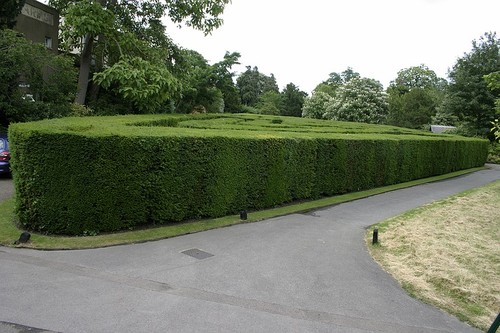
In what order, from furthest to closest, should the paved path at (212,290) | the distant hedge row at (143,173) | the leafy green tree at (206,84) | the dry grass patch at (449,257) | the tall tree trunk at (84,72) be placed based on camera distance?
the leafy green tree at (206,84), the tall tree trunk at (84,72), the distant hedge row at (143,173), the dry grass patch at (449,257), the paved path at (212,290)

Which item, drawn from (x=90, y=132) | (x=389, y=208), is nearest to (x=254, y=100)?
(x=389, y=208)

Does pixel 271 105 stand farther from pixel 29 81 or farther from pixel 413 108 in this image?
pixel 29 81

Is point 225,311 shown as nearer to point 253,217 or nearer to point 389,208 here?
point 253,217

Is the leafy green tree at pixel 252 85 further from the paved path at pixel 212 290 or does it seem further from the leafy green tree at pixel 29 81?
the paved path at pixel 212 290

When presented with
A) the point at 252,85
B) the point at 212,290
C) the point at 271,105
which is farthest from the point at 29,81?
the point at 252,85

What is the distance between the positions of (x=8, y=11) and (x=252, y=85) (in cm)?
6794

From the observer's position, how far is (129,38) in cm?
2006

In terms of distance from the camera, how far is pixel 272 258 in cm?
759

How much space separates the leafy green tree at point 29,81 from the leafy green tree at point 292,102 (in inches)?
2084

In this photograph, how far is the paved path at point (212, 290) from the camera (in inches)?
184

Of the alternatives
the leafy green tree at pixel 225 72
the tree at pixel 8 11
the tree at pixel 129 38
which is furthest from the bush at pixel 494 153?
the tree at pixel 8 11

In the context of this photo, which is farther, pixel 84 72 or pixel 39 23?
pixel 39 23

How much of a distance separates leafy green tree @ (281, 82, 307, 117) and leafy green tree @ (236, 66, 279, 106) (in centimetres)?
874

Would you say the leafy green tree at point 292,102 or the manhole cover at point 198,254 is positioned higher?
the leafy green tree at point 292,102
